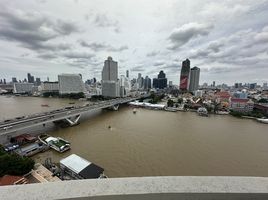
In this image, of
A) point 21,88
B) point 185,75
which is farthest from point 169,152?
point 21,88

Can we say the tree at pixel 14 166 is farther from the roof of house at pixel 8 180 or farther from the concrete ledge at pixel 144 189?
the concrete ledge at pixel 144 189

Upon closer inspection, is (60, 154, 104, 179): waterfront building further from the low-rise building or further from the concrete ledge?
the low-rise building

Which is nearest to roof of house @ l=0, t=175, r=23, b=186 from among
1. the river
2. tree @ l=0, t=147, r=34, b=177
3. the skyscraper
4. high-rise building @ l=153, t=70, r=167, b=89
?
tree @ l=0, t=147, r=34, b=177

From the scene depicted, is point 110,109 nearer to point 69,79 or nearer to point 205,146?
point 205,146

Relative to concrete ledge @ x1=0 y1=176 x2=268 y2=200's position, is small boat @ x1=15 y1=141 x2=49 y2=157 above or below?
below

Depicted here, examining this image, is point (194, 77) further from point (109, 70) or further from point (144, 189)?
point (144, 189)

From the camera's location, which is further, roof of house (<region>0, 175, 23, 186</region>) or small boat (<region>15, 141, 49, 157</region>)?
small boat (<region>15, 141, 49, 157</region>)
